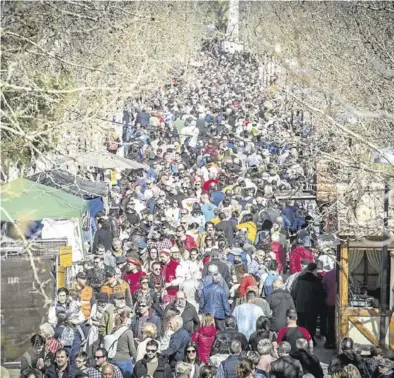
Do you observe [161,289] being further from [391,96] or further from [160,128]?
[160,128]

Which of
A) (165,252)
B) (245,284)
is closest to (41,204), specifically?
(165,252)

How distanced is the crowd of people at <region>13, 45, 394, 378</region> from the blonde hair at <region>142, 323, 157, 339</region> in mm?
20

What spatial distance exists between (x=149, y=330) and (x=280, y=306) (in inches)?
81.6

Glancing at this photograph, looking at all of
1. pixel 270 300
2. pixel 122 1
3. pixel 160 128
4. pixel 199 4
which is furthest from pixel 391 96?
pixel 199 4

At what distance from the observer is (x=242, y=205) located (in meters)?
21.2

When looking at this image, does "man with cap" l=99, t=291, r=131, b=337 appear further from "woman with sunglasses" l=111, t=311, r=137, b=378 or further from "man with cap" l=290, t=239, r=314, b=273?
"man with cap" l=290, t=239, r=314, b=273

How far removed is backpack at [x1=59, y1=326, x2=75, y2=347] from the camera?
37.8ft

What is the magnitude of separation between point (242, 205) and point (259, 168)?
20.8 feet

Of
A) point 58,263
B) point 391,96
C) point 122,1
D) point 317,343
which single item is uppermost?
point 122,1

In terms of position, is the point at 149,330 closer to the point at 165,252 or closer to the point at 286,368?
the point at 286,368

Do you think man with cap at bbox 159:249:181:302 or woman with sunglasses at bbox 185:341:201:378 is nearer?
woman with sunglasses at bbox 185:341:201:378

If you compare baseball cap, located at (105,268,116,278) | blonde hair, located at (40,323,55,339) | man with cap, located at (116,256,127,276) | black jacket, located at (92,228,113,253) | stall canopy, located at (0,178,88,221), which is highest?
stall canopy, located at (0,178,88,221)

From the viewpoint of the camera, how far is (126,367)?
11258 millimetres

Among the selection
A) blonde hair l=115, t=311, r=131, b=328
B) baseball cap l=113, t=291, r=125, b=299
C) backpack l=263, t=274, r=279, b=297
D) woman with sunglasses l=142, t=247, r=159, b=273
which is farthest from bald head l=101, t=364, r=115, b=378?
woman with sunglasses l=142, t=247, r=159, b=273
